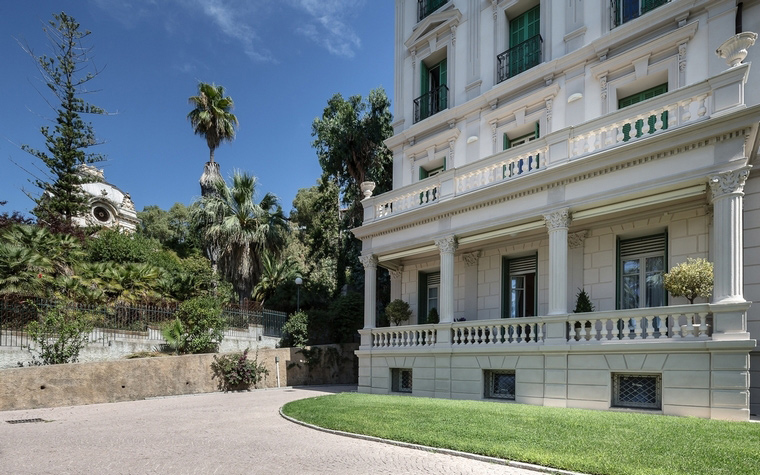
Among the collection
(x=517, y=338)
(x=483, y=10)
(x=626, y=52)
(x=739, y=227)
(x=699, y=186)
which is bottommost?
(x=517, y=338)

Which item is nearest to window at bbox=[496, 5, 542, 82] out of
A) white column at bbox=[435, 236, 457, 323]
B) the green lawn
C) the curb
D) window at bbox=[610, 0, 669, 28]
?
window at bbox=[610, 0, 669, 28]

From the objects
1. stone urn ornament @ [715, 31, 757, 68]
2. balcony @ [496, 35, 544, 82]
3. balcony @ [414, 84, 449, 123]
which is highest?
balcony @ [496, 35, 544, 82]

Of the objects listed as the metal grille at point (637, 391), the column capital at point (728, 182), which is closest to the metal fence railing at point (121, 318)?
the metal grille at point (637, 391)

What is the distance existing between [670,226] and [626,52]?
503 cm

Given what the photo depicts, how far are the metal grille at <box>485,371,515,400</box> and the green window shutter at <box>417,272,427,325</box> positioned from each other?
4.60m

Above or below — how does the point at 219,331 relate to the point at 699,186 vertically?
below

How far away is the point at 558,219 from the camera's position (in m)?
12.3

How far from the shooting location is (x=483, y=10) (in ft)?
57.2

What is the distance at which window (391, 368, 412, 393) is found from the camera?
15859mm

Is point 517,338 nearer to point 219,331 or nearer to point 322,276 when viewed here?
point 219,331

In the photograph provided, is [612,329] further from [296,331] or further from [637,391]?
[296,331]

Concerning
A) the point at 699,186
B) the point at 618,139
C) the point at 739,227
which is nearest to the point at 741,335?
the point at 739,227

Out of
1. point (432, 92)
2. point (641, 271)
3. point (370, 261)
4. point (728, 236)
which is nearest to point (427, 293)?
point (370, 261)

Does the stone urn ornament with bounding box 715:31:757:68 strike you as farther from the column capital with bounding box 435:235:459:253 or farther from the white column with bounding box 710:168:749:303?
the column capital with bounding box 435:235:459:253
